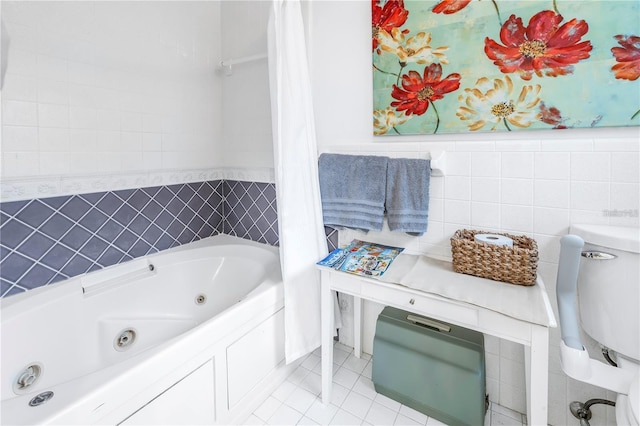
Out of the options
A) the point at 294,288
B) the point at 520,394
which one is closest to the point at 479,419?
the point at 520,394

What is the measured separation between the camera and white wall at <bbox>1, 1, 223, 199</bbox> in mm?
1331

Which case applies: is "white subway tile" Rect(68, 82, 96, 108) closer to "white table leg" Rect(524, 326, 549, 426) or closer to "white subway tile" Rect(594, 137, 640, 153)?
"white table leg" Rect(524, 326, 549, 426)

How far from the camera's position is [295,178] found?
1551mm

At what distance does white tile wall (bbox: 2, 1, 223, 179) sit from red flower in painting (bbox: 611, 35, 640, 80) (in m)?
2.03

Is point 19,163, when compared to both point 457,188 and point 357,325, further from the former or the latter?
point 457,188

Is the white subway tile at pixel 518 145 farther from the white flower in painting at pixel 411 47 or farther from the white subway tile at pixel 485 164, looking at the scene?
the white flower in painting at pixel 411 47

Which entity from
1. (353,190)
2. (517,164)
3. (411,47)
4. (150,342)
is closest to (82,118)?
(150,342)

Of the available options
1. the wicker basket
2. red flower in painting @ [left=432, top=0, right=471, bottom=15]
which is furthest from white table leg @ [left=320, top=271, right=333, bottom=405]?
red flower in painting @ [left=432, top=0, right=471, bottom=15]

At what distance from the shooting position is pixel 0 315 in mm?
1173

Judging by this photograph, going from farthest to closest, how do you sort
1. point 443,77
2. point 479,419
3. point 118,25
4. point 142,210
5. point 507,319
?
point 142,210, point 118,25, point 443,77, point 479,419, point 507,319

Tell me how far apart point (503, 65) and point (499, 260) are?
819 millimetres

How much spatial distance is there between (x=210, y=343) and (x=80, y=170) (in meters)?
1.10

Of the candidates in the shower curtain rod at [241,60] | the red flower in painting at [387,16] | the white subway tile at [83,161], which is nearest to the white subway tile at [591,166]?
the red flower in painting at [387,16]

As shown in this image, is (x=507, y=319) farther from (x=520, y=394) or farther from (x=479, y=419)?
(x=520, y=394)
